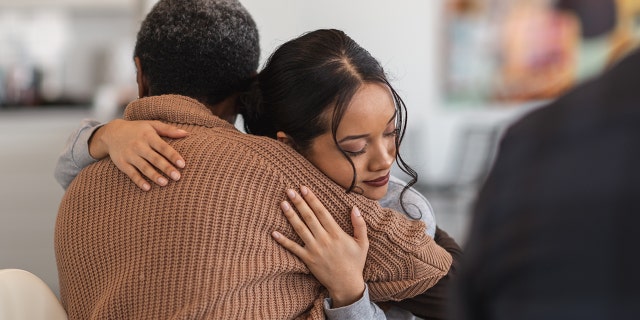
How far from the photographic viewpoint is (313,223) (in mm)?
1050

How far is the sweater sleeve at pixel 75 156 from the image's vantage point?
1240 millimetres

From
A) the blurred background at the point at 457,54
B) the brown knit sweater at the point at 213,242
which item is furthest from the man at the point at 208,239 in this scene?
the blurred background at the point at 457,54

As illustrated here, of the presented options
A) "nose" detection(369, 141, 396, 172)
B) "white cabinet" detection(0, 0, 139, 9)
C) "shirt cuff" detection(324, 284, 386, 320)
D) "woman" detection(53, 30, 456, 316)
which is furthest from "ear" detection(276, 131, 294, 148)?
"white cabinet" detection(0, 0, 139, 9)

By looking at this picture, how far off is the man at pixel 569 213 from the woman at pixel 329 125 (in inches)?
26.9

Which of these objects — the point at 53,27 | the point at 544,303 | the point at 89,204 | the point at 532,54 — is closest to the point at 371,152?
the point at 89,204

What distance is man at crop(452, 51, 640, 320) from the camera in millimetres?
345

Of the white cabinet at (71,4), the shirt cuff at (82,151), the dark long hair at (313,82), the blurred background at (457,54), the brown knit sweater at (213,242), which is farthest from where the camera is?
the blurred background at (457,54)

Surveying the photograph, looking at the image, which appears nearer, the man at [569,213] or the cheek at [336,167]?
the man at [569,213]

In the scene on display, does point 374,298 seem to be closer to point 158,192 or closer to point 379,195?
point 379,195

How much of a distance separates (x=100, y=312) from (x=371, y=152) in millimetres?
445

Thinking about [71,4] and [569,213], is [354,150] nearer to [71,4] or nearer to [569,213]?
[569,213]

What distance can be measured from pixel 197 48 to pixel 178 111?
169 millimetres

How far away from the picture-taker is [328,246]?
1.05 metres

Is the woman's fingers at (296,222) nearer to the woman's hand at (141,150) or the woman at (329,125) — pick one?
the woman at (329,125)
